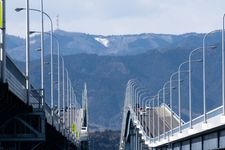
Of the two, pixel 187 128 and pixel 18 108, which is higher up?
pixel 187 128

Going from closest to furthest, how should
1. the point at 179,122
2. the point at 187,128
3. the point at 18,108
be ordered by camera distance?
the point at 18,108
the point at 187,128
the point at 179,122

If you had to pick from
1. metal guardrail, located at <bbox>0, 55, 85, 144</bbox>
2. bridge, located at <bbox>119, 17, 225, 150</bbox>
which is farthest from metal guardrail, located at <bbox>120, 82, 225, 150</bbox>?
metal guardrail, located at <bbox>0, 55, 85, 144</bbox>

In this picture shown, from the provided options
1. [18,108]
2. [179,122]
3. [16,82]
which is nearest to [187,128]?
[179,122]

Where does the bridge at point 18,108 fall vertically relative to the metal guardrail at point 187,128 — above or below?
below

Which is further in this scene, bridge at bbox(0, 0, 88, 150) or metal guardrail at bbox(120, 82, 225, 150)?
metal guardrail at bbox(120, 82, 225, 150)

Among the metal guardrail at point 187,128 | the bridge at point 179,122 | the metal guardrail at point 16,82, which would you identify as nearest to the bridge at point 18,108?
the metal guardrail at point 16,82

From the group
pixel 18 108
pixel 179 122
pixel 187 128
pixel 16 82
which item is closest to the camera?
pixel 16 82

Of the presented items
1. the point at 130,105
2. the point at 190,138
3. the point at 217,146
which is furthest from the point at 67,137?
the point at 130,105

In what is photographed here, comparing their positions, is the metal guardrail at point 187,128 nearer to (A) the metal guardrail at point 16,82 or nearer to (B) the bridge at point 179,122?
(B) the bridge at point 179,122

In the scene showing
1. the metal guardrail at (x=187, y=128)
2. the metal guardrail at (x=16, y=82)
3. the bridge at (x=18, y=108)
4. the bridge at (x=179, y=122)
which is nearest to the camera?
the bridge at (x=18, y=108)

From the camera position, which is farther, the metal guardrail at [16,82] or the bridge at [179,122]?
the bridge at [179,122]

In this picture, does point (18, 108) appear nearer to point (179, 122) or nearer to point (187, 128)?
point (187, 128)

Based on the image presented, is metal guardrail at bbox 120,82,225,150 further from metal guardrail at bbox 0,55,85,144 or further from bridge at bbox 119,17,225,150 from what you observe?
metal guardrail at bbox 0,55,85,144

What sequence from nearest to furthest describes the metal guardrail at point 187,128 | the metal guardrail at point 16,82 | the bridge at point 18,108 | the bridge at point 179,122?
the bridge at point 18,108
the metal guardrail at point 16,82
the metal guardrail at point 187,128
the bridge at point 179,122
